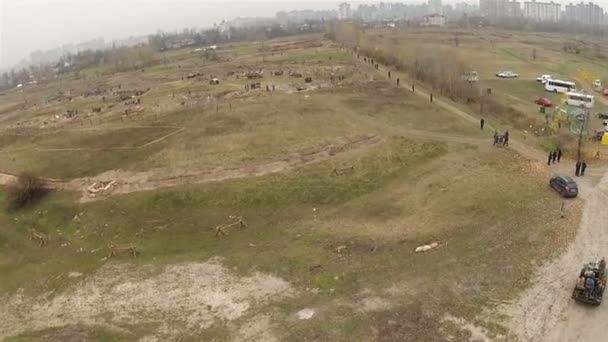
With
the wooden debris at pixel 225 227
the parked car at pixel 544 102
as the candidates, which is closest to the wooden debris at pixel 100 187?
the wooden debris at pixel 225 227

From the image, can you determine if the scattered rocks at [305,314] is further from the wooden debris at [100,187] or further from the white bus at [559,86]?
the white bus at [559,86]

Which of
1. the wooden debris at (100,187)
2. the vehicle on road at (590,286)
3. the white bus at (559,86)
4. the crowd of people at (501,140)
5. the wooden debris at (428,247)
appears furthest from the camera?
the white bus at (559,86)

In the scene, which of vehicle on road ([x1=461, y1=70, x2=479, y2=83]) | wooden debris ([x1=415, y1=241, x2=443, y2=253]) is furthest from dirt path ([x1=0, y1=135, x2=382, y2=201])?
vehicle on road ([x1=461, y1=70, x2=479, y2=83])

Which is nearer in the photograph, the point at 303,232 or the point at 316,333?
the point at 316,333

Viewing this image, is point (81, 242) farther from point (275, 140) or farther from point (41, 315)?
point (275, 140)

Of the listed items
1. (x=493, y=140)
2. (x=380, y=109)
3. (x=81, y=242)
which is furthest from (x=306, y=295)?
(x=380, y=109)
